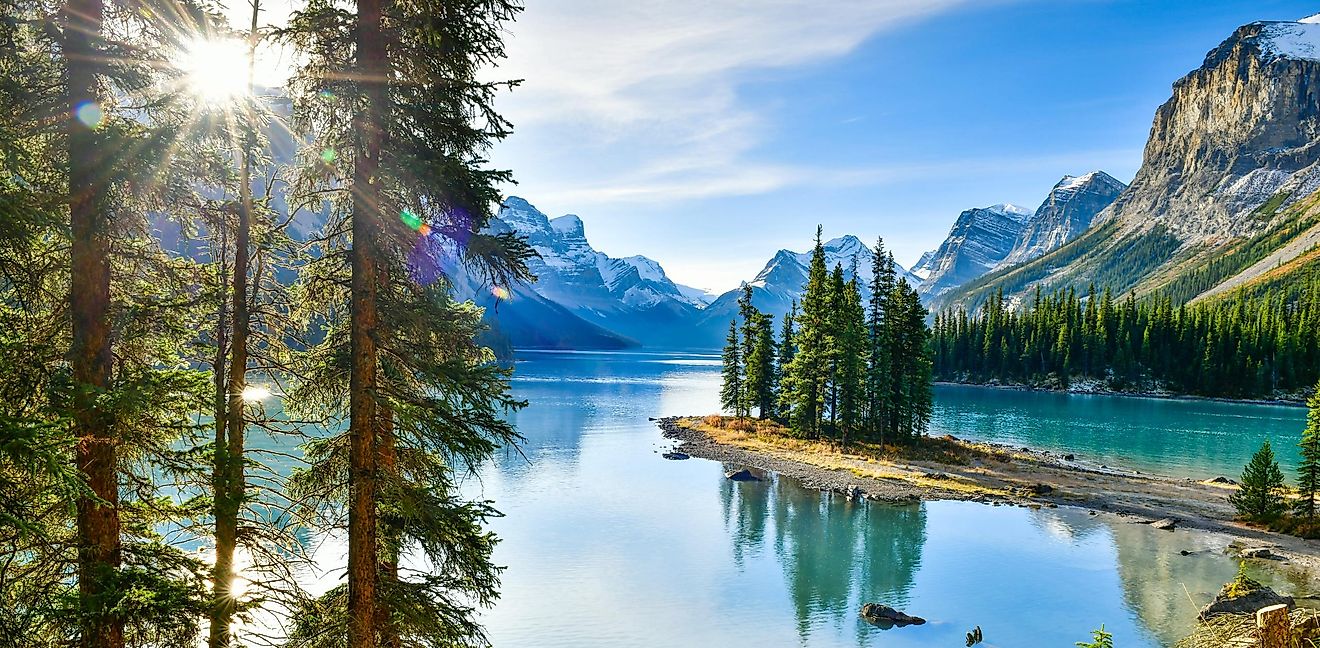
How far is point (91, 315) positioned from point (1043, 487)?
172 ft

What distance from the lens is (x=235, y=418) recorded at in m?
10.6

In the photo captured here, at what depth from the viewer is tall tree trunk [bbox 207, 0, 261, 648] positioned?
980cm

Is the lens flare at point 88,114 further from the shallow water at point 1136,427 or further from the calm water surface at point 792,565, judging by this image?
the shallow water at point 1136,427

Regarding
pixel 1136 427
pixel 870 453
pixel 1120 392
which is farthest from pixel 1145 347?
pixel 870 453

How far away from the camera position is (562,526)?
133 feet

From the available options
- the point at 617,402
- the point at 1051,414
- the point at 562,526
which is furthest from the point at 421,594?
the point at 1051,414

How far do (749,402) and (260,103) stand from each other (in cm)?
6911

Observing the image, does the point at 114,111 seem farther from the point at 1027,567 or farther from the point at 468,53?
the point at 1027,567

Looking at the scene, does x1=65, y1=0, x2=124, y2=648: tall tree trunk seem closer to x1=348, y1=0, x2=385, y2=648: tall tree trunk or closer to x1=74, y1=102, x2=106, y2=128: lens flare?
x1=74, y1=102, x2=106, y2=128: lens flare

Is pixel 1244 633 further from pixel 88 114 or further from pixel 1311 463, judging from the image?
pixel 1311 463

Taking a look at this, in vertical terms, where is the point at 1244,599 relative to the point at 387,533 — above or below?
A: below

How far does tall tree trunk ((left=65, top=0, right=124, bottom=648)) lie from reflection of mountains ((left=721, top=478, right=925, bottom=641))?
2325cm

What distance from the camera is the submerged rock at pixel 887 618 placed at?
27.4m

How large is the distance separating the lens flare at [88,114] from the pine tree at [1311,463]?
1888 inches
